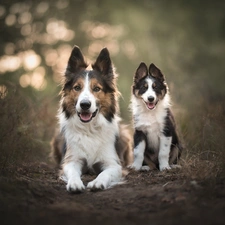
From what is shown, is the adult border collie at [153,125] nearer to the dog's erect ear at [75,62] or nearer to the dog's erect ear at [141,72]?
the dog's erect ear at [141,72]

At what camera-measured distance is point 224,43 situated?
1938cm

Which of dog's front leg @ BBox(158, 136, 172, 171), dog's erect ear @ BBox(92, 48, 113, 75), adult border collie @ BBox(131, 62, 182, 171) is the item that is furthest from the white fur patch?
dog's erect ear @ BBox(92, 48, 113, 75)

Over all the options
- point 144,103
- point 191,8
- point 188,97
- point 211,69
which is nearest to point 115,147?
point 144,103

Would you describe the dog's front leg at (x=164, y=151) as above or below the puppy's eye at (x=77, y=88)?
below

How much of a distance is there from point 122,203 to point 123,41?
18.5 meters

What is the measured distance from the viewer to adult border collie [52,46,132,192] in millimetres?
5758

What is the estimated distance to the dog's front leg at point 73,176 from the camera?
482cm

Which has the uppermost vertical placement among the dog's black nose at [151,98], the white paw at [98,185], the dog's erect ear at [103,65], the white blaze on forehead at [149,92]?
the dog's erect ear at [103,65]

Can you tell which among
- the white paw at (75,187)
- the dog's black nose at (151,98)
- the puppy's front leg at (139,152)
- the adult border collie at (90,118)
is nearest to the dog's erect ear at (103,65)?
the adult border collie at (90,118)

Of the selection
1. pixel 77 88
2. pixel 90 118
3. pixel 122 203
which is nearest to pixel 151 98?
pixel 90 118

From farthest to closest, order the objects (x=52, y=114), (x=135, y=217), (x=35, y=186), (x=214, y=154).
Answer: (x=52, y=114) < (x=214, y=154) < (x=35, y=186) < (x=135, y=217)

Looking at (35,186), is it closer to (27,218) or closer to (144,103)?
(27,218)

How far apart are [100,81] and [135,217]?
114 inches

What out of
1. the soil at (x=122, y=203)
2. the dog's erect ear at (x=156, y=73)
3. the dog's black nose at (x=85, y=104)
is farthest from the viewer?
the dog's erect ear at (x=156, y=73)
